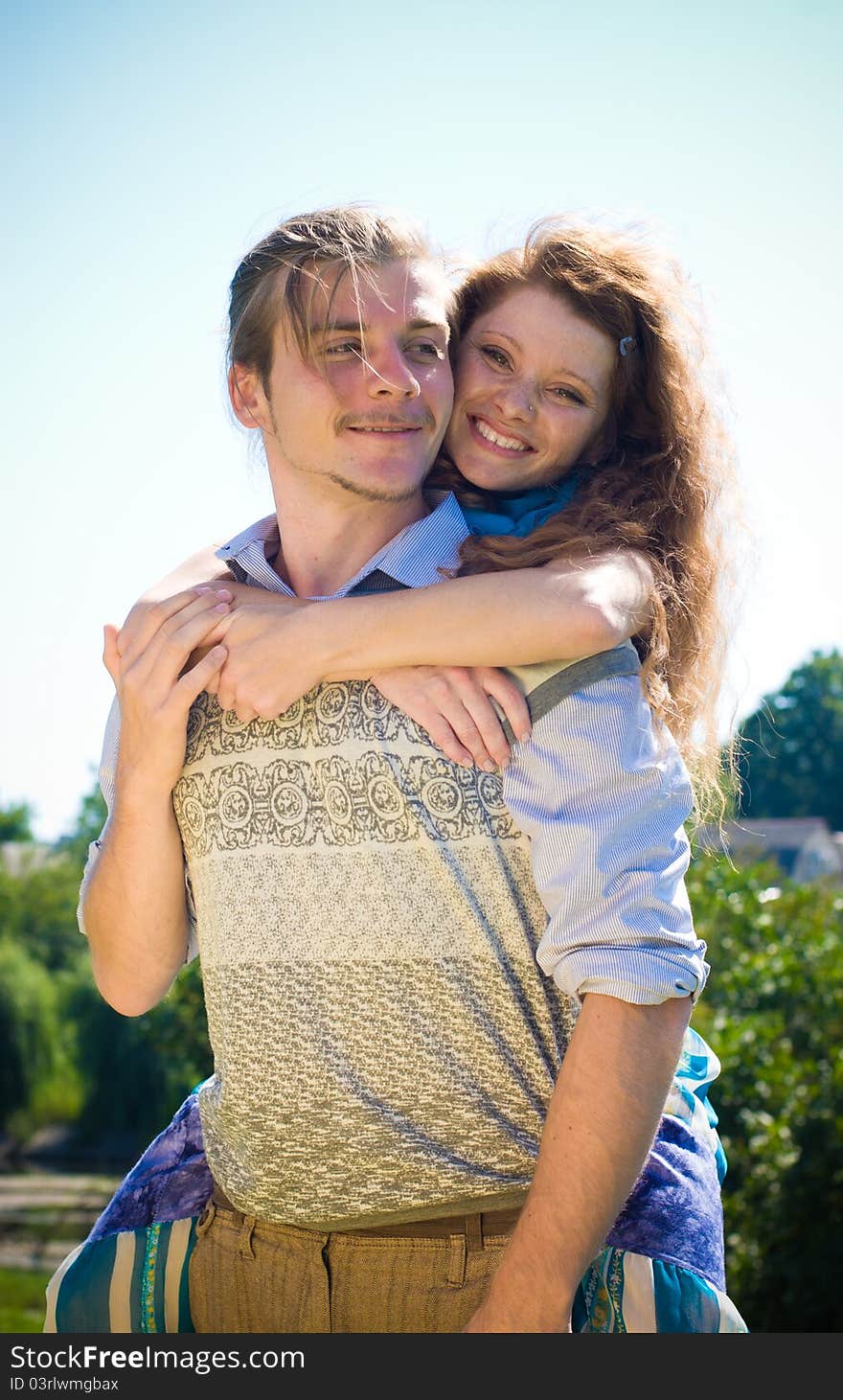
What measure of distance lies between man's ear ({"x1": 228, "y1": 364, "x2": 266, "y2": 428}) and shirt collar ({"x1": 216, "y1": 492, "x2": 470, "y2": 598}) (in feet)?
0.78

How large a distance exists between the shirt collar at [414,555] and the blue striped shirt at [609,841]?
A: 399mm

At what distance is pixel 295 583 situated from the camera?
2.54 metres

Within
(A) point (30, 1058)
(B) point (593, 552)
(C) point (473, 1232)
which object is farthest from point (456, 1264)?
(A) point (30, 1058)

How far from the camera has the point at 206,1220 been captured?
227 cm

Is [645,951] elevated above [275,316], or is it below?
below

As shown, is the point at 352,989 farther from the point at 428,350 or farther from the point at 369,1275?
the point at 428,350

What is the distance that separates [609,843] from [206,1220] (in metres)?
0.99

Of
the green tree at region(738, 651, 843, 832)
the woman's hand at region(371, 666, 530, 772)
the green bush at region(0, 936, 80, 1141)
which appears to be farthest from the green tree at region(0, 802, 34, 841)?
the woman's hand at region(371, 666, 530, 772)

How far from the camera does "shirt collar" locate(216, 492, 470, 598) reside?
231cm

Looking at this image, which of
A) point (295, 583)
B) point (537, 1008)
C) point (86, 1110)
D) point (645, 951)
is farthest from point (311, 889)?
point (86, 1110)

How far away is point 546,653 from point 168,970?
92cm

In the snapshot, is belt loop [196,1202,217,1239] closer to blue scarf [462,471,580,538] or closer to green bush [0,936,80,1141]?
blue scarf [462,471,580,538]

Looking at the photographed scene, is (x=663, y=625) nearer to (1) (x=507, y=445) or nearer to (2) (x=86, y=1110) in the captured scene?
(1) (x=507, y=445)

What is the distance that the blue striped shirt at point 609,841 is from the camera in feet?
6.15
